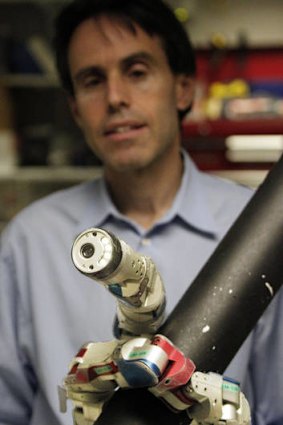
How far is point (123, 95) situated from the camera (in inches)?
39.2

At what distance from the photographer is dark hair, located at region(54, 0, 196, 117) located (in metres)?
1.07

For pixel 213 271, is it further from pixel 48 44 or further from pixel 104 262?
pixel 48 44

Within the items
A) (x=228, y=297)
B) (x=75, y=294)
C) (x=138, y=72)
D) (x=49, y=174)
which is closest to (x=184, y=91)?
(x=138, y=72)

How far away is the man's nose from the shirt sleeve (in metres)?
0.36

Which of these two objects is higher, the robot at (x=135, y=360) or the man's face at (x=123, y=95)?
the man's face at (x=123, y=95)

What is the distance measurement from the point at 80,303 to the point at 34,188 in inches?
50.4

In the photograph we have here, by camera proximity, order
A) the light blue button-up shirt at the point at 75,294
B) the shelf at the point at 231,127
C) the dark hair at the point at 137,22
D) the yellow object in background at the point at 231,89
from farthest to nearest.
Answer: the yellow object in background at the point at 231,89, the shelf at the point at 231,127, the dark hair at the point at 137,22, the light blue button-up shirt at the point at 75,294

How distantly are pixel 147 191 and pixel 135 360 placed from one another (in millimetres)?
644

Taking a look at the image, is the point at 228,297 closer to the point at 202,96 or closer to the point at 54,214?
the point at 54,214

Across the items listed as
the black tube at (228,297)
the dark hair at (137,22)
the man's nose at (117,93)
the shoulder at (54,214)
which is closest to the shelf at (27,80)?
the dark hair at (137,22)

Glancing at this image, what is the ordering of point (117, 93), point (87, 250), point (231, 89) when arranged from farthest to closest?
point (231, 89) → point (117, 93) → point (87, 250)

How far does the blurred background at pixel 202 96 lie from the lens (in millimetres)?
2023

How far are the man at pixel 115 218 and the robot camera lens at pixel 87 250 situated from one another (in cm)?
55

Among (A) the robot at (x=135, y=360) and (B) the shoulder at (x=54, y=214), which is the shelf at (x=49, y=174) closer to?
(B) the shoulder at (x=54, y=214)
